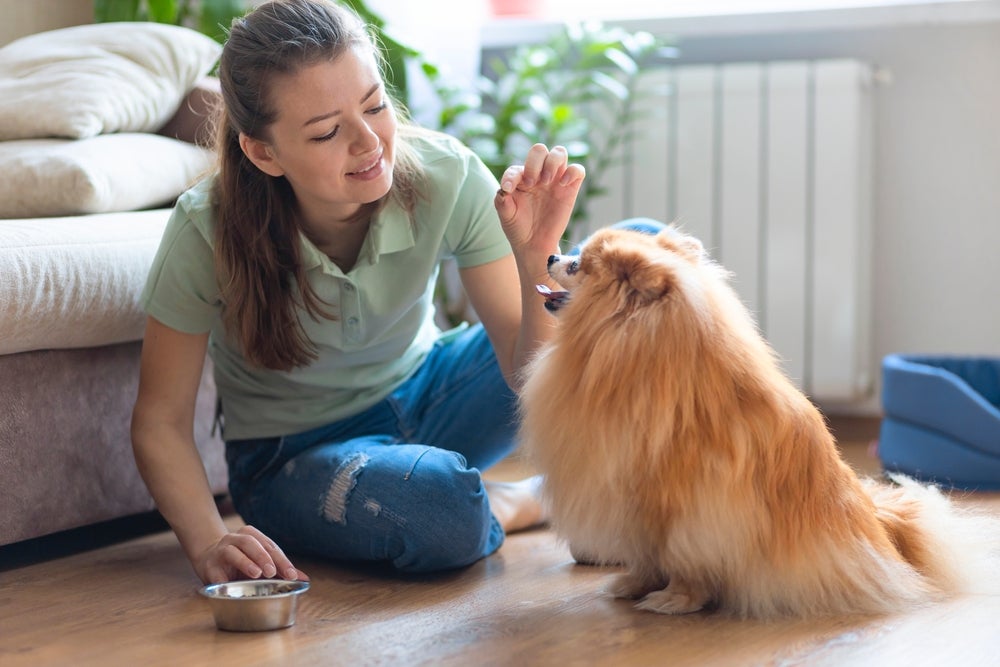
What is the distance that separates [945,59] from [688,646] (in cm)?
213

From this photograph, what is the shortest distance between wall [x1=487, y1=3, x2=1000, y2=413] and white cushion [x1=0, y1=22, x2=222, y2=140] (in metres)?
1.50

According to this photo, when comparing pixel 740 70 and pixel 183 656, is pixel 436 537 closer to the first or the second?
pixel 183 656

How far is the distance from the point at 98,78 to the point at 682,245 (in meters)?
1.21

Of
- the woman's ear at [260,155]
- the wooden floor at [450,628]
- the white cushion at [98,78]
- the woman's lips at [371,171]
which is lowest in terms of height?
the wooden floor at [450,628]

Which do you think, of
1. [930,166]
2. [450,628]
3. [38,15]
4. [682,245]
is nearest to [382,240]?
[682,245]

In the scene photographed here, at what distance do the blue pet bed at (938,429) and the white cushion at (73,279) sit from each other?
4.80 ft

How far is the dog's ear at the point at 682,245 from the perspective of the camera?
1.42 m

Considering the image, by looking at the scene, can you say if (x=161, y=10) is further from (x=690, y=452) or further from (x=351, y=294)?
(x=690, y=452)

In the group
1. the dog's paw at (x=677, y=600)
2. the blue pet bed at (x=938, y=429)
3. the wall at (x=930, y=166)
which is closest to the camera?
the dog's paw at (x=677, y=600)

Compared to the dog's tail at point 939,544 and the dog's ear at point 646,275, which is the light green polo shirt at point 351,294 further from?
the dog's tail at point 939,544

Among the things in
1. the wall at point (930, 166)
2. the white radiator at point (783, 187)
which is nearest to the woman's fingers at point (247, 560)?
the white radiator at point (783, 187)

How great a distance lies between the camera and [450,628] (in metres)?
1.41

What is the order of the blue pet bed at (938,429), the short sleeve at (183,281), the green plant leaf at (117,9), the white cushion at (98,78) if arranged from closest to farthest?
the short sleeve at (183,281), the white cushion at (98,78), the blue pet bed at (938,429), the green plant leaf at (117,9)

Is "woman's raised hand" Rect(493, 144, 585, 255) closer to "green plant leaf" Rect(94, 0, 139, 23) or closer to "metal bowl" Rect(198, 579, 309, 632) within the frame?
"metal bowl" Rect(198, 579, 309, 632)
